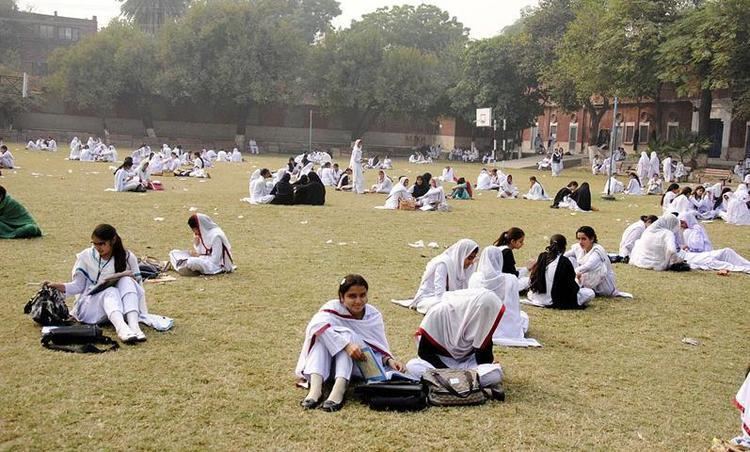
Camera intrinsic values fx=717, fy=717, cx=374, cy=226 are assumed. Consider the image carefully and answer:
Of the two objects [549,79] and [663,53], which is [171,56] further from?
[663,53]

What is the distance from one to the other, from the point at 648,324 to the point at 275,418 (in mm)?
4325

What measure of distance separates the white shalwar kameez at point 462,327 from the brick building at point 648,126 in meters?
32.5

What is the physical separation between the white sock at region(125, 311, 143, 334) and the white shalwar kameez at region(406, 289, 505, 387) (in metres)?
2.22

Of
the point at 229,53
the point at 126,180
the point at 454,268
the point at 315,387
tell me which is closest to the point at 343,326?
the point at 315,387

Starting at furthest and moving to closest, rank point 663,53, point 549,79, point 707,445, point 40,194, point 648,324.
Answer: point 549,79 → point 663,53 → point 40,194 → point 648,324 → point 707,445

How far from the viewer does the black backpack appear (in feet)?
18.8

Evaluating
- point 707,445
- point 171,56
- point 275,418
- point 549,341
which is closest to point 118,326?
point 275,418

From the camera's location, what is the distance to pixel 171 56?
4347cm

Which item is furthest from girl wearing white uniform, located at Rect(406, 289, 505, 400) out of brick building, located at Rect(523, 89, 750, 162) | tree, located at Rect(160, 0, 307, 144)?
tree, located at Rect(160, 0, 307, 144)

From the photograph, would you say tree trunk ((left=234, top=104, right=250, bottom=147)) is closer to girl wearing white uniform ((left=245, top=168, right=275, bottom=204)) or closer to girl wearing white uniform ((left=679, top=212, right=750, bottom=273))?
girl wearing white uniform ((left=245, top=168, right=275, bottom=204))

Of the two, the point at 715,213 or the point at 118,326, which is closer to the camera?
the point at 118,326

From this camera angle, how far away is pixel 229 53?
43.4 metres

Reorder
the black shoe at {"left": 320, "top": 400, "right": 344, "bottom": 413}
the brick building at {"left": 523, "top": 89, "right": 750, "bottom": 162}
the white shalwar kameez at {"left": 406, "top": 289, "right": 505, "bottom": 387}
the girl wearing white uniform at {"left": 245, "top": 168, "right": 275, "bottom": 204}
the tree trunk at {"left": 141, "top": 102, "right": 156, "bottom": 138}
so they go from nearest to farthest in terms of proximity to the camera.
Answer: the black shoe at {"left": 320, "top": 400, "right": 344, "bottom": 413}
the white shalwar kameez at {"left": 406, "top": 289, "right": 505, "bottom": 387}
the girl wearing white uniform at {"left": 245, "top": 168, "right": 275, "bottom": 204}
the brick building at {"left": 523, "top": 89, "right": 750, "bottom": 162}
the tree trunk at {"left": 141, "top": 102, "right": 156, "bottom": 138}

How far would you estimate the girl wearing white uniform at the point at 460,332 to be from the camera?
4.97 m
